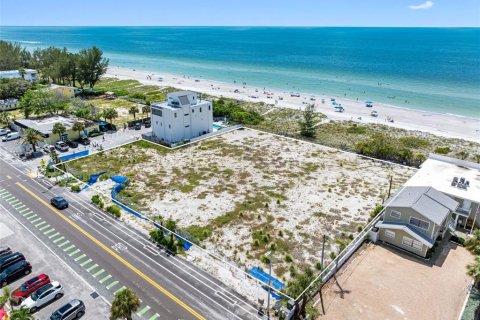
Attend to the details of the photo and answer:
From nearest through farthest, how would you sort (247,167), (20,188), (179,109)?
(20,188) → (247,167) → (179,109)

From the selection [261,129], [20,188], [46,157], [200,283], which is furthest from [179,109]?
[200,283]

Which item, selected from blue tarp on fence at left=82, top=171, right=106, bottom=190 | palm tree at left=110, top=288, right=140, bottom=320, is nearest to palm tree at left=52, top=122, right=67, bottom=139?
blue tarp on fence at left=82, top=171, right=106, bottom=190

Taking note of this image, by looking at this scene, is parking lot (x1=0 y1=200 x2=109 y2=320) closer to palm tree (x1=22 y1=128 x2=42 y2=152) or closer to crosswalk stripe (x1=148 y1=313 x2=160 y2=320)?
crosswalk stripe (x1=148 y1=313 x2=160 y2=320)

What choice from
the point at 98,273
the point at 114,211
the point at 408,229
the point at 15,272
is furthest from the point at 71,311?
the point at 408,229

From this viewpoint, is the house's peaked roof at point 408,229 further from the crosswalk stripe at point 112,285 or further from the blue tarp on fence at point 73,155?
the blue tarp on fence at point 73,155

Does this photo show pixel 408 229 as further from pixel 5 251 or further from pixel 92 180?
pixel 92 180

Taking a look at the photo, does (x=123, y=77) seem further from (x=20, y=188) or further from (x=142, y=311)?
(x=142, y=311)
